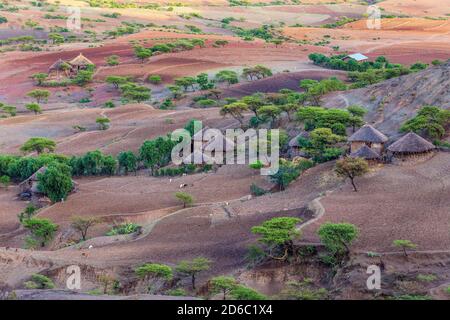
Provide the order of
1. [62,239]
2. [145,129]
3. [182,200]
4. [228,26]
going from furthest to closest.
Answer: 1. [228,26]
2. [145,129]
3. [182,200]
4. [62,239]

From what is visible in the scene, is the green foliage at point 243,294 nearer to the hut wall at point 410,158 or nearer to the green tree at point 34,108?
the hut wall at point 410,158

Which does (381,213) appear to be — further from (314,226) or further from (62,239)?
(62,239)

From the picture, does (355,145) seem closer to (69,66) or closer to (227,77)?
(227,77)

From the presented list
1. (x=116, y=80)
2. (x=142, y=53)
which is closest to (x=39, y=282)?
(x=116, y=80)

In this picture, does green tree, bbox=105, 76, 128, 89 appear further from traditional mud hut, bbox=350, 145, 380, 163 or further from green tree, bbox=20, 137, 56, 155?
traditional mud hut, bbox=350, 145, 380, 163

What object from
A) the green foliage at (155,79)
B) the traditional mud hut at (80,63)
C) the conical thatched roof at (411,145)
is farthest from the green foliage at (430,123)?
the traditional mud hut at (80,63)

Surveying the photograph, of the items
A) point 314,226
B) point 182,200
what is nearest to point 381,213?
point 314,226
